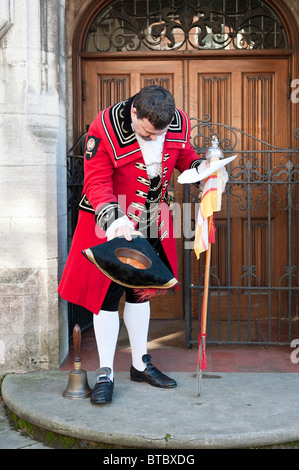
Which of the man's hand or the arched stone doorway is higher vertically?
the arched stone doorway

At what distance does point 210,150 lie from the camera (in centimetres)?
371

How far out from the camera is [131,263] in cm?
338

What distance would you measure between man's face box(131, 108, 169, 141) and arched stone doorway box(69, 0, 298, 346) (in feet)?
7.29

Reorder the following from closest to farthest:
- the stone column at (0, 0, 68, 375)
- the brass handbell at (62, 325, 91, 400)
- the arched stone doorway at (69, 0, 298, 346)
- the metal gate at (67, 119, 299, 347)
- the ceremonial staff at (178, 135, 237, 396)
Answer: the ceremonial staff at (178, 135, 237, 396), the brass handbell at (62, 325, 91, 400), the stone column at (0, 0, 68, 375), the metal gate at (67, 119, 299, 347), the arched stone doorway at (69, 0, 298, 346)

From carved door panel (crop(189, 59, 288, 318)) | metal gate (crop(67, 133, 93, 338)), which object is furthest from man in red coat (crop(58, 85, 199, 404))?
carved door panel (crop(189, 59, 288, 318))

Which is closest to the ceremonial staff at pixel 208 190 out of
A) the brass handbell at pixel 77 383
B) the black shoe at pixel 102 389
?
the black shoe at pixel 102 389

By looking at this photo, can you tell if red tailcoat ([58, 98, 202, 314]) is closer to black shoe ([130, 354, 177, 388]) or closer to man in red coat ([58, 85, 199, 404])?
man in red coat ([58, 85, 199, 404])

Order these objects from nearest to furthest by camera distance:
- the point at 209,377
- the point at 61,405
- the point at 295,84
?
the point at 61,405
the point at 209,377
the point at 295,84

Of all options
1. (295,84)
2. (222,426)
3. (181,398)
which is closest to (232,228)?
(295,84)

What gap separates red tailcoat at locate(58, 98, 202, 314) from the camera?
3.61 meters

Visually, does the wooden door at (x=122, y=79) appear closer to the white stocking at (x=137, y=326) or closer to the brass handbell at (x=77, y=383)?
the white stocking at (x=137, y=326)
